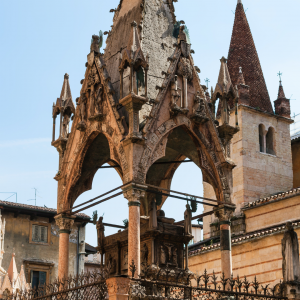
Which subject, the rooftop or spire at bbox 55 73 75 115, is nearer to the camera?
spire at bbox 55 73 75 115

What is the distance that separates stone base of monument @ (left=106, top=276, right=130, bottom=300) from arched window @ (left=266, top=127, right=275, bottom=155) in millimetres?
31974

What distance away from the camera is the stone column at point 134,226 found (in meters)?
12.4

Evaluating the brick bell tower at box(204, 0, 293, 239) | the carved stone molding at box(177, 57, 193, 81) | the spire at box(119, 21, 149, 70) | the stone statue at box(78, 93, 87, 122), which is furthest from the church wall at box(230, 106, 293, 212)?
the spire at box(119, 21, 149, 70)

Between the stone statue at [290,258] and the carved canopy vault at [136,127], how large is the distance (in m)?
1.86

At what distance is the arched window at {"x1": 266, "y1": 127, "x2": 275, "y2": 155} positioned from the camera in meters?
42.2

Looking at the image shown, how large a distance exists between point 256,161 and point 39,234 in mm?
14685

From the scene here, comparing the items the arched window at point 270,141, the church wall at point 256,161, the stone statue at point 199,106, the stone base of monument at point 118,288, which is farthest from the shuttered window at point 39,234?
the stone base of monument at point 118,288

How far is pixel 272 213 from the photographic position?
36.0 meters

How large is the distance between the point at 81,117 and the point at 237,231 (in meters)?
25.1

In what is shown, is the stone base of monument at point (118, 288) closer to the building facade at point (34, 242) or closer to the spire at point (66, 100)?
the spire at point (66, 100)

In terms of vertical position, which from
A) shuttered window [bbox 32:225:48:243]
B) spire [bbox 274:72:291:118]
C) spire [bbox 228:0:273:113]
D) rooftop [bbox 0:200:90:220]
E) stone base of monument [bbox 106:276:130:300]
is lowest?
stone base of monument [bbox 106:276:130:300]

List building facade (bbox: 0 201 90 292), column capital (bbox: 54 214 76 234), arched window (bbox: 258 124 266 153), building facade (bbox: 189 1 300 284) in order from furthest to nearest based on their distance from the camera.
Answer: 1. arched window (bbox: 258 124 266 153)
2. building facade (bbox: 0 201 90 292)
3. building facade (bbox: 189 1 300 284)
4. column capital (bbox: 54 214 76 234)

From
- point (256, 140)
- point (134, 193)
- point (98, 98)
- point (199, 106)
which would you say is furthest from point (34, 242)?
point (134, 193)

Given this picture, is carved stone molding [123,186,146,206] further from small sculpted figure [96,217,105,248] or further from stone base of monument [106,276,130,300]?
small sculpted figure [96,217,105,248]
